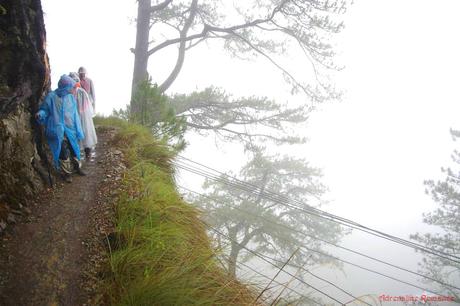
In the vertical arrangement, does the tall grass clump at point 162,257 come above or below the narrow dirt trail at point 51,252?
above

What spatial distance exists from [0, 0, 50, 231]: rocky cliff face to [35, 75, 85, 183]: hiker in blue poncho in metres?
0.17

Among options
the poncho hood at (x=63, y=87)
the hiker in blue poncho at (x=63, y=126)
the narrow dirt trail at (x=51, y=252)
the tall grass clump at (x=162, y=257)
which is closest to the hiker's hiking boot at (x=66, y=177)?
the hiker in blue poncho at (x=63, y=126)

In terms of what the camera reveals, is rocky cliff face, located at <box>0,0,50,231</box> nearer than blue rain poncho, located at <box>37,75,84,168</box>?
Yes

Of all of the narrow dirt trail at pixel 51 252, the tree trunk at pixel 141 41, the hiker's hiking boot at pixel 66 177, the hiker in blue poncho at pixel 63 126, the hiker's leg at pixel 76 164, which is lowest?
the narrow dirt trail at pixel 51 252

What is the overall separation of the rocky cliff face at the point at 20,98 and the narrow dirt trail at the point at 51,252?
0.22 meters

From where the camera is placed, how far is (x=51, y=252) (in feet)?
8.04

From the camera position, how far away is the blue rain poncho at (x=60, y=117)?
373 cm

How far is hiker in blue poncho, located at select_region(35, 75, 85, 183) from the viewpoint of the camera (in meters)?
3.74

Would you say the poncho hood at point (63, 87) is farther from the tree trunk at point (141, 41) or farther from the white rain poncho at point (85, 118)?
the tree trunk at point (141, 41)

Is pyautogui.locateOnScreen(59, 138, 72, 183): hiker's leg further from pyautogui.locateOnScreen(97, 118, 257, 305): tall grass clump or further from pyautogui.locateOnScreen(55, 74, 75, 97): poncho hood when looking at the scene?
pyautogui.locateOnScreen(97, 118, 257, 305): tall grass clump

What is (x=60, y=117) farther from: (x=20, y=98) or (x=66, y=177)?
(x=66, y=177)

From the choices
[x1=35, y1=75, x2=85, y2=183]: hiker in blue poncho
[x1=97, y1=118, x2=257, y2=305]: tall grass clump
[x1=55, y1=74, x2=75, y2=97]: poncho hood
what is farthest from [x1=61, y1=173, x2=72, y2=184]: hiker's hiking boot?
[x1=55, y1=74, x2=75, y2=97]: poncho hood

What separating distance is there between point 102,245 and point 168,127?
12.3 ft

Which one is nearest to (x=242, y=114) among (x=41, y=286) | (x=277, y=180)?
(x=277, y=180)
